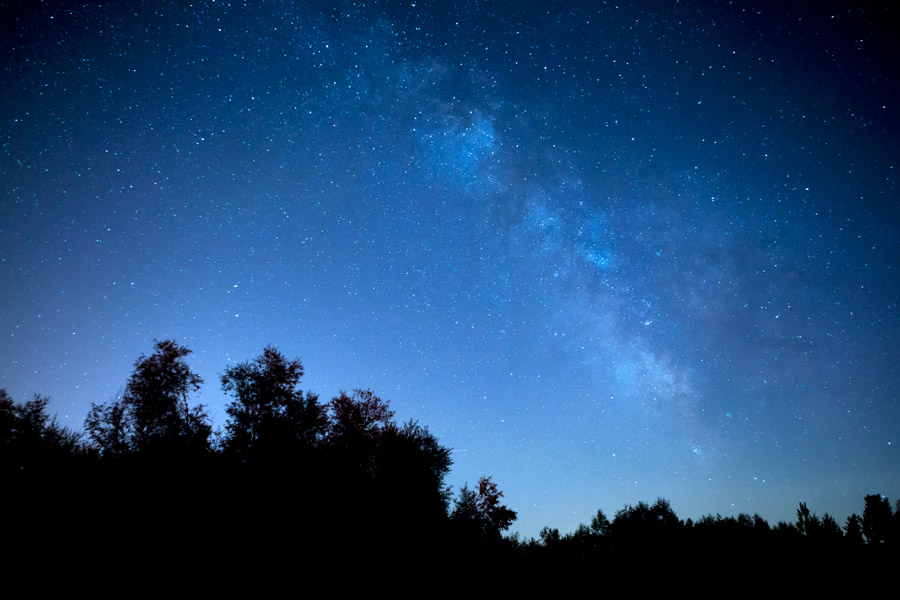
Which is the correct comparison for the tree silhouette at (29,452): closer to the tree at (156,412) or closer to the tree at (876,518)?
the tree at (156,412)

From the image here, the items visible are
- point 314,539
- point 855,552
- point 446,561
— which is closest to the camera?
point 314,539

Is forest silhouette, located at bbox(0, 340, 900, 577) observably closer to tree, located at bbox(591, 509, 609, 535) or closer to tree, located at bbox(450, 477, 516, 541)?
tree, located at bbox(450, 477, 516, 541)

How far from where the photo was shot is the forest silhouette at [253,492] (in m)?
11.8

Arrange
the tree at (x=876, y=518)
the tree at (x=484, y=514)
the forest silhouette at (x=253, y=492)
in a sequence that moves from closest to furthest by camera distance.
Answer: the forest silhouette at (x=253, y=492) < the tree at (x=484, y=514) < the tree at (x=876, y=518)

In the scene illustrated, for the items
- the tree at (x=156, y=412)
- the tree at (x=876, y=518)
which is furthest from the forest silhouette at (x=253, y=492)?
the tree at (x=876, y=518)

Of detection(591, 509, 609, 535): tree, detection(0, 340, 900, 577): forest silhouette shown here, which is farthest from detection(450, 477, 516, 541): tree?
detection(591, 509, 609, 535): tree

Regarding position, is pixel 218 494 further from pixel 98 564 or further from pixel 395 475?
pixel 395 475

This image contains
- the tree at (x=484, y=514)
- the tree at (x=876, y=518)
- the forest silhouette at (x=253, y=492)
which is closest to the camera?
the forest silhouette at (x=253, y=492)

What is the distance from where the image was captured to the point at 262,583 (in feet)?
37.6

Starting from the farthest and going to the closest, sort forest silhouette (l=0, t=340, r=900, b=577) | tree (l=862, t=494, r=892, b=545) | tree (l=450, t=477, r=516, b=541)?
1. tree (l=862, t=494, r=892, b=545)
2. tree (l=450, t=477, r=516, b=541)
3. forest silhouette (l=0, t=340, r=900, b=577)

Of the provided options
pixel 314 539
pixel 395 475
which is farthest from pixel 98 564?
pixel 395 475

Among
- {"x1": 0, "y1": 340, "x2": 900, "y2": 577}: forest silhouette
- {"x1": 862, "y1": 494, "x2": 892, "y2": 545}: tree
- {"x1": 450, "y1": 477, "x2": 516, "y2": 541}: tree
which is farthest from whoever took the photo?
{"x1": 862, "y1": 494, "x2": 892, "y2": 545}: tree

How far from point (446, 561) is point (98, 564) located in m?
12.4

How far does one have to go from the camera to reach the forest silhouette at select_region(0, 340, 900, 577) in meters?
11.8
